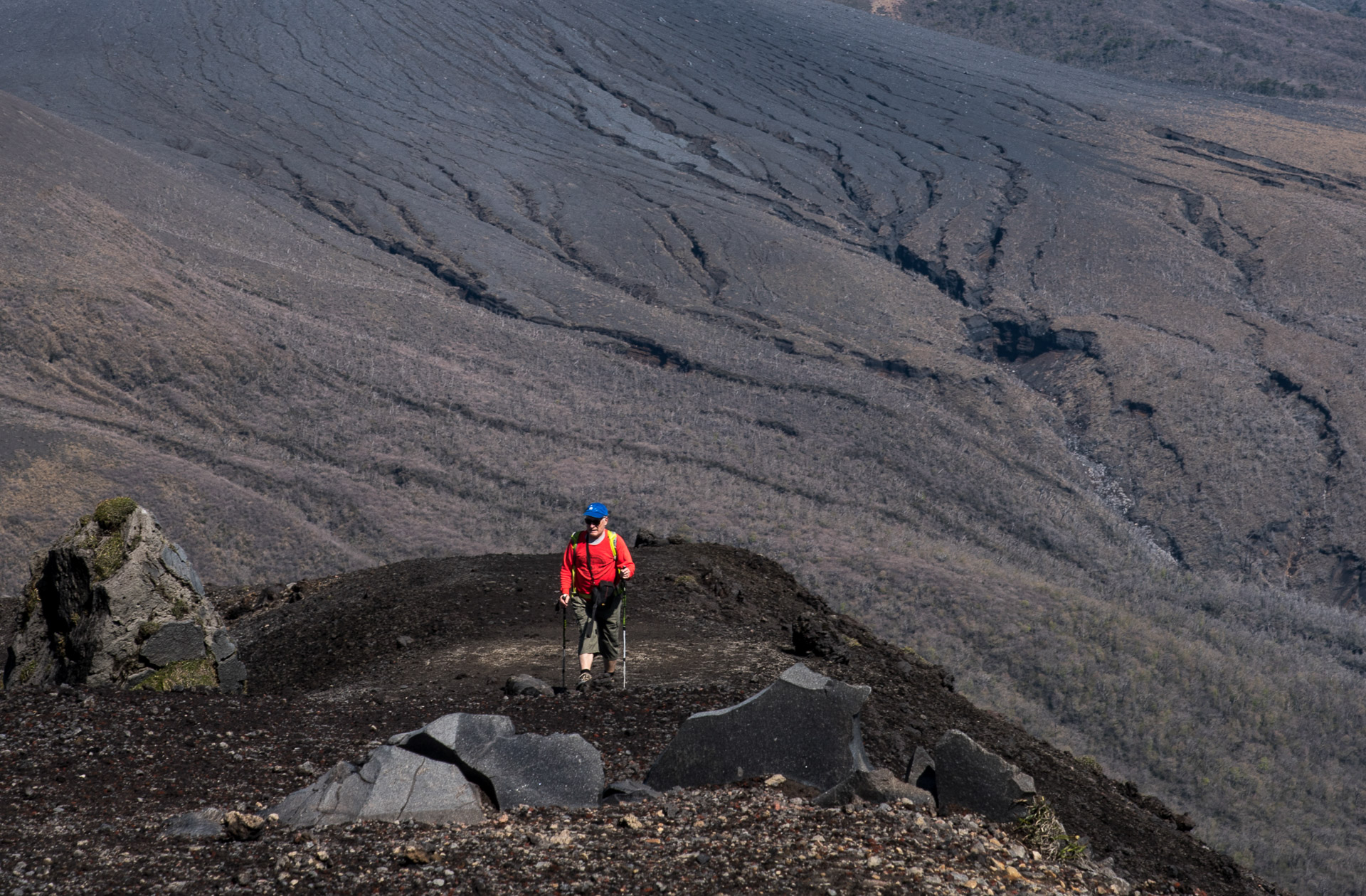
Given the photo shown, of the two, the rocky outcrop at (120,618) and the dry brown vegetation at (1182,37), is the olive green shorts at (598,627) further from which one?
the dry brown vegetation at (1182,37)

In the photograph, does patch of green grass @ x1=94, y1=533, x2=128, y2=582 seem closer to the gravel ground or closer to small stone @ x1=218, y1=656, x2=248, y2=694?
small stone @ x1=218, y1=656, x2=248, y2=694

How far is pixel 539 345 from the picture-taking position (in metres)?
36.0

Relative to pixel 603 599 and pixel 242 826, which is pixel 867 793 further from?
pixel 603 599

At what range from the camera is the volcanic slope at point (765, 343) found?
20.9 metres

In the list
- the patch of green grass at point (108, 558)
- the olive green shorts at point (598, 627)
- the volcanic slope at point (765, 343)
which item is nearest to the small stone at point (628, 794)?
the olive green shorts at point (598, 627)

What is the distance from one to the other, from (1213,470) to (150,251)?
34.6 meters

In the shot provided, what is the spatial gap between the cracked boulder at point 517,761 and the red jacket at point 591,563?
6.83 ft

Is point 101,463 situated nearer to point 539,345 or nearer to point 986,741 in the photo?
point 539,345

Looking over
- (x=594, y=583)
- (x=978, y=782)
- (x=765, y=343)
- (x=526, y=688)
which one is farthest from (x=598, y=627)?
(x=765, y=343)

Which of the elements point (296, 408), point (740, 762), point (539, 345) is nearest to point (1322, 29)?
point (539, 345)

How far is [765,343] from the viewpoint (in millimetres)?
38438

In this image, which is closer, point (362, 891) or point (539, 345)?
point (362, 891)

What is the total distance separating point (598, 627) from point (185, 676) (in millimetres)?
3248

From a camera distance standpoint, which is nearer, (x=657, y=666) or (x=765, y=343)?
(x=657, y=666)
